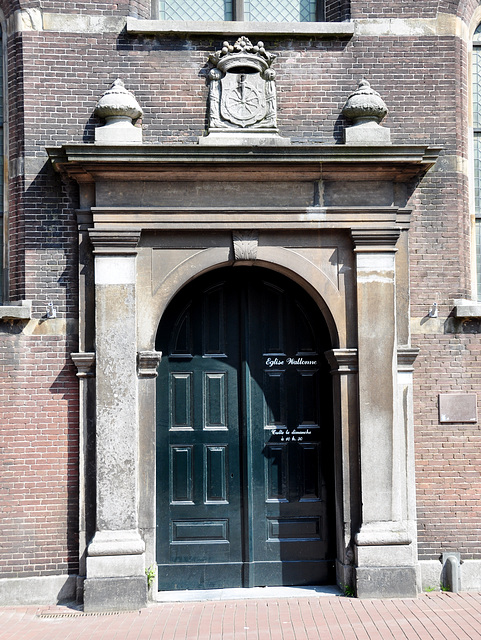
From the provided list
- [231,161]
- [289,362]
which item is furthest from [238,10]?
[289,362]

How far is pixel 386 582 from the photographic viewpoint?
295 inches

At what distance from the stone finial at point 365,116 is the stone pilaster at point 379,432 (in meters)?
0.96

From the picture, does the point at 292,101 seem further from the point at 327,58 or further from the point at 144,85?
the point at 144,85

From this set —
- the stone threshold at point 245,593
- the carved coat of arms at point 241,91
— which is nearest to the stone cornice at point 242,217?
the carved coat of arms at point 241,91

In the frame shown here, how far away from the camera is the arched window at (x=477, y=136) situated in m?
8.61

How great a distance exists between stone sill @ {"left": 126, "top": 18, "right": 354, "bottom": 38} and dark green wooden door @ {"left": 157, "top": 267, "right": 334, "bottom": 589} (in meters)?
2.52

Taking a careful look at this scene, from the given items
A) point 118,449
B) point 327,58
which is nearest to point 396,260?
point 327,58

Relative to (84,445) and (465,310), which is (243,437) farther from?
(465,310)

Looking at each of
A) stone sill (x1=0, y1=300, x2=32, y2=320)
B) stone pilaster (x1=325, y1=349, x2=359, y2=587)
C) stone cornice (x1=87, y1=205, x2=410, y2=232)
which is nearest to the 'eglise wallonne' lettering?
stone pilaster (x1=325, y1=349, x2=359, y2=587)

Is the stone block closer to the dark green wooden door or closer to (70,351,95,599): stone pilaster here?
the dark green wooden door

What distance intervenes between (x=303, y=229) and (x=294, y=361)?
4.72 ft

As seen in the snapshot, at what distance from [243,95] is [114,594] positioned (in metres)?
5.15

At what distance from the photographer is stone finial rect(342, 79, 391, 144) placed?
7852mm

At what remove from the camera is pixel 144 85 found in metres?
8.03
